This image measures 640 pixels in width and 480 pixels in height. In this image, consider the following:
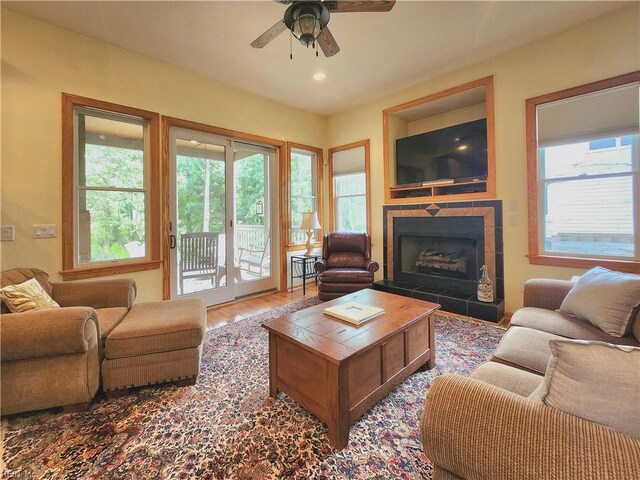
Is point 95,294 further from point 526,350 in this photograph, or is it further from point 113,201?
point 526,350

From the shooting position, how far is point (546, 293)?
2111mm

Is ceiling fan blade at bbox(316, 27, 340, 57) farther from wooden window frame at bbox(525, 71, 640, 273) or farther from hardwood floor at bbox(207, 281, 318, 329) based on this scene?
hardwood floor at bbox(207, 281, 318, 329)

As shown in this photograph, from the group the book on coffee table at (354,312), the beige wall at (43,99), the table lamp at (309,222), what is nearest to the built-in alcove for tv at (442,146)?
the table lamp at (309,222)

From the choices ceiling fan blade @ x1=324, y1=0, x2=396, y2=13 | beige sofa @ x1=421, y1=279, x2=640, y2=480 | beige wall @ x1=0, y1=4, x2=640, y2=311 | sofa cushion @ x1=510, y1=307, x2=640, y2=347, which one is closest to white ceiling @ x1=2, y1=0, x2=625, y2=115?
beige wall @ x1=0, y1=4, x2=640, y2=311

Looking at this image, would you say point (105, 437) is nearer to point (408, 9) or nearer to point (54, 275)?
point (54, 275)

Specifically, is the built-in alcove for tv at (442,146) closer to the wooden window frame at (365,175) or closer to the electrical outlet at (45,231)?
the wooden window frame at (365,175)

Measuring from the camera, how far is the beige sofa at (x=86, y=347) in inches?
61.4

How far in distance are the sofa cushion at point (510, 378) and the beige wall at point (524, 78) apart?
233 centimetres

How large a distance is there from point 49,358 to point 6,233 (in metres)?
1.60

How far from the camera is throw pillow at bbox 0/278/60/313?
1781mm

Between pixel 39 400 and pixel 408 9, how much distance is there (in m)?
3.96

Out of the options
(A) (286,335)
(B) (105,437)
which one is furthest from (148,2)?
(B) (105,437)

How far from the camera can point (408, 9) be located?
2479 millimetres

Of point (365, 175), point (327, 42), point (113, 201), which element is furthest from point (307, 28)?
point (365, 175)
